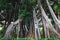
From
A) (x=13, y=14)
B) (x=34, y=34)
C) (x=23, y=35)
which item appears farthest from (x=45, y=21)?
(x=13, y=14)

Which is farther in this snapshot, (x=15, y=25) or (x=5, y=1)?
(x=5, y=1)

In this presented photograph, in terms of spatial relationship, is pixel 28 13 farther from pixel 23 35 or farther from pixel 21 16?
pixel 23 35

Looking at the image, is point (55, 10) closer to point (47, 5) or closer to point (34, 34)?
point (47, 5)

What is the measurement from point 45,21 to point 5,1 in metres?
1.79

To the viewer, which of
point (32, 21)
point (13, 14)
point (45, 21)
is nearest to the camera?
point (45, 21)

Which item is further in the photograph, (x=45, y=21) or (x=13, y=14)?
(x=13, y=14)

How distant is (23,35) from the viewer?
6879 mm

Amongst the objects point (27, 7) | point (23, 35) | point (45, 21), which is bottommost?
point (23, 35)

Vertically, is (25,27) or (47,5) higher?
(47,5)

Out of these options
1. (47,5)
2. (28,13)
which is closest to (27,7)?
(28,13)

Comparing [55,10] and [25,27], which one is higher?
[55,10]

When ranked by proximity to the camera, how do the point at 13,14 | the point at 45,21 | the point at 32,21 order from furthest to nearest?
the point at 13,14
the point at 32,21
the point at 45,21

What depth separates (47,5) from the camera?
673 centimetres

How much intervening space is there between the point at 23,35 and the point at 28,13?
2.73ft
